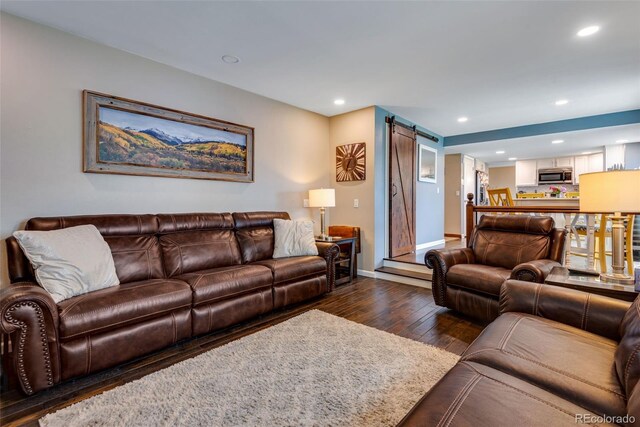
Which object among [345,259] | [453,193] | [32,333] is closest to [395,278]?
[345,259]

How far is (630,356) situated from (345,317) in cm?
211

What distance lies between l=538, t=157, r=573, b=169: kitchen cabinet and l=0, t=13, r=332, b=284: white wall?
8.37m

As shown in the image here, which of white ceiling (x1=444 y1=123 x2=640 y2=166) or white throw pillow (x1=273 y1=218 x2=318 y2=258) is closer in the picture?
white throw pillow (x1=273 y1=218 x2=318 y2=258)

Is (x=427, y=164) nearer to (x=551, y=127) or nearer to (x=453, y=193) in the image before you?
(x=551, y=127)

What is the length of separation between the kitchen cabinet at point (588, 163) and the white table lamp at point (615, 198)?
698 centimetres

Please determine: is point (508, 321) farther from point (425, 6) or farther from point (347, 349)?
point (425, 6)

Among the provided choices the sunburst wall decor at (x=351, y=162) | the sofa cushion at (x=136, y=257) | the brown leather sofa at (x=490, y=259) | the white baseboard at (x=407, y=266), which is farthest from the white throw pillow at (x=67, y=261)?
the white baseboard at (x=407, y=266)

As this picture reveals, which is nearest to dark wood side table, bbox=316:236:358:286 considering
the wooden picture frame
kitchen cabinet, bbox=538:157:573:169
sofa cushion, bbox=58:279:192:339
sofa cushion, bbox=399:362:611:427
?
sofa cushion, bbox=58:279:192:339

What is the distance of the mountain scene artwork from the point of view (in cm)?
275

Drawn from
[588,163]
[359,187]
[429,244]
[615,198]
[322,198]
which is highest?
[588,163]

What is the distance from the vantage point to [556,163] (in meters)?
7.97

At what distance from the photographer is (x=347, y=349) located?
7.28 feet

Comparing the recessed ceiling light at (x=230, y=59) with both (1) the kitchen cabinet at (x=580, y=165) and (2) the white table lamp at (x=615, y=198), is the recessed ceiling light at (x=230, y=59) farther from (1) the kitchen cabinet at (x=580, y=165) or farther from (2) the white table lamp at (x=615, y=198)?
(1) the kitchen cabinet at (x=580, y=165)

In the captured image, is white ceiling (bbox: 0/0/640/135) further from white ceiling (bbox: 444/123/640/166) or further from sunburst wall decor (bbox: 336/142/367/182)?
white ceiling (bbox: 444/123/640/166)
